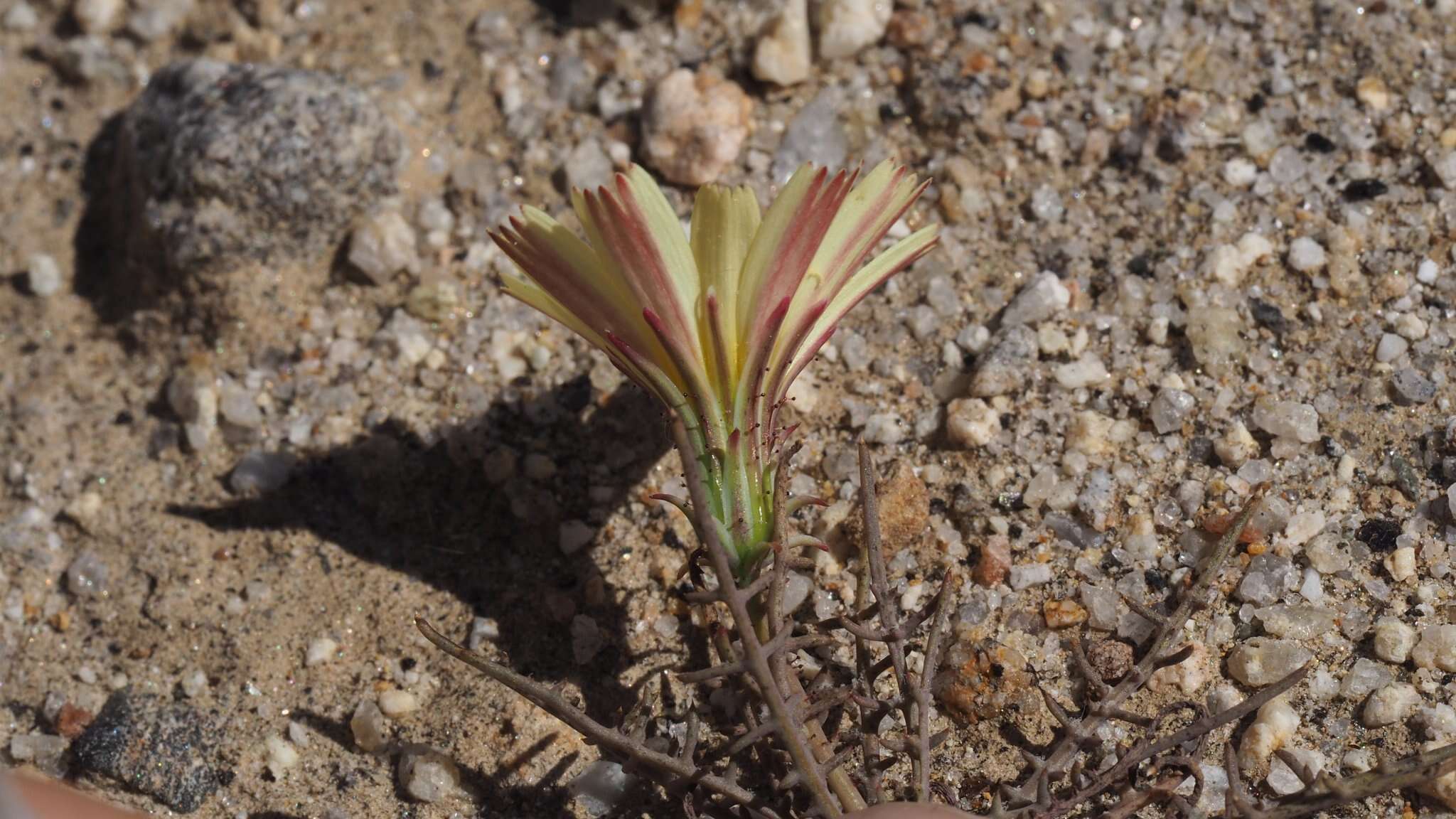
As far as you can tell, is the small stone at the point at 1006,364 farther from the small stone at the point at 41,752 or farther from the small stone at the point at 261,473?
the small stone at the point at 41,752

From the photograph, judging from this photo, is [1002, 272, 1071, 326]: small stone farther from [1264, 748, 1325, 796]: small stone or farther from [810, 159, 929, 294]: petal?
[1264, 748, 1325, 796]: small stone

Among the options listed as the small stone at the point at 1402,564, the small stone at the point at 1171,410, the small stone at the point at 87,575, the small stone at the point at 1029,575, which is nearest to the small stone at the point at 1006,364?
the small stone at the point at 1171,410

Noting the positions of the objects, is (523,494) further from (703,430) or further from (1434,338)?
(1434,338)

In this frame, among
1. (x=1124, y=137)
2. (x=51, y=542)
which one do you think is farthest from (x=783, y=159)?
(x=51, y=542)

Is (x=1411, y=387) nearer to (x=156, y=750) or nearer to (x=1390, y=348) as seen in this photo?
(x=1390, y=348)

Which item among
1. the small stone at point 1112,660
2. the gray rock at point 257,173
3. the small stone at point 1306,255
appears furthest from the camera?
the gray rock at point 257,173

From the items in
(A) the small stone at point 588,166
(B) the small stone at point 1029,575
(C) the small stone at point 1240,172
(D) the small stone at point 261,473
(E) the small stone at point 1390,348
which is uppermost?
(A) the small stone at point 588,166

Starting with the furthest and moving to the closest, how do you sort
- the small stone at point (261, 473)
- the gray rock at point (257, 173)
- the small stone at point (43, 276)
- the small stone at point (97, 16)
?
1. the small stone at point (97, 16)
2. the small stone at point (43, 276)
3. the gray rock at point (257, 173)
4. the small stone at point (261, 473)
